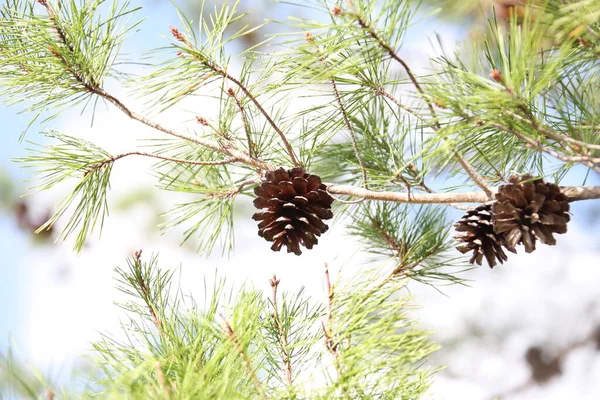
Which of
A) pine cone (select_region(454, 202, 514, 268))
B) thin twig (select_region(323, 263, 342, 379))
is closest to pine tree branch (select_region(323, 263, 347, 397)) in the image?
thin twig (select_region(323, 263, 342, 379))

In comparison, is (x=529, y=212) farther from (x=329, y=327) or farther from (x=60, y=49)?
(x=60, y=49)

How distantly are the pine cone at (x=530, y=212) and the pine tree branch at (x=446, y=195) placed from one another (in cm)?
1

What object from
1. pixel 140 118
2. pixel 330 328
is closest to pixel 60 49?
pixel 140 118

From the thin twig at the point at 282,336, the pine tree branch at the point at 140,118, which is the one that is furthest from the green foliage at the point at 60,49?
the thin twig at the point at 282,336

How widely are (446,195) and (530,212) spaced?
0.07 metres

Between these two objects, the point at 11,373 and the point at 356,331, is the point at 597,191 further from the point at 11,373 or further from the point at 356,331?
the point at 11,373

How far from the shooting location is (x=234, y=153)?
1.94 ft

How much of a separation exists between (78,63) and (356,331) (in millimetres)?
333

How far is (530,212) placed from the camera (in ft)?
1.52

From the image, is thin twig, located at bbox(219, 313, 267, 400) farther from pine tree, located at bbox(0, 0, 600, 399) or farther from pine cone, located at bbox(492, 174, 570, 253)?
pine cone, located at bbox(492, 174, 570, 253)

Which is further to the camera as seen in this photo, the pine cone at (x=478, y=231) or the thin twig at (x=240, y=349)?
the pine cone at (x=478, y=231)

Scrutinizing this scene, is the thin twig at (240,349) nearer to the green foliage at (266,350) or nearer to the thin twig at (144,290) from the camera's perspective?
the green foliage at (266,350)

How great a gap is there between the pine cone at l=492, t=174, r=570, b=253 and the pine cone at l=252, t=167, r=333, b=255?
0.48 ft

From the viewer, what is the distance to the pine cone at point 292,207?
1.78ft
